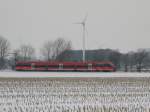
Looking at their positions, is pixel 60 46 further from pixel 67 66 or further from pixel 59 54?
pixel 67 66

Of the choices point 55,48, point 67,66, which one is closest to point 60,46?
point 55,48

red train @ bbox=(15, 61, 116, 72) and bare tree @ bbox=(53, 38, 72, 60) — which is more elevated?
bare tree @ bbox=(53, 38, 72, 60)

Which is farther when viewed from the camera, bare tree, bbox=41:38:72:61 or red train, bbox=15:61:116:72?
bare tree, bbox=41:38:72:61

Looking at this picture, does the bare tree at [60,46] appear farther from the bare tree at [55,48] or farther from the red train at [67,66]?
the red train at [67,66]

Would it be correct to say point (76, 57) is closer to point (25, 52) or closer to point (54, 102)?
point (25, 52)

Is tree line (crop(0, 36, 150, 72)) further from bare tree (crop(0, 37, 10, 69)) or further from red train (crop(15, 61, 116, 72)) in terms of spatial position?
red train (crop(15, 61, 116, 72))

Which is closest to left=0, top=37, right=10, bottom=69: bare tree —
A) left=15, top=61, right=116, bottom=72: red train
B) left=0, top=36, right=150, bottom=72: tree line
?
left=0, top=36, right=150, bottom=72: tree line

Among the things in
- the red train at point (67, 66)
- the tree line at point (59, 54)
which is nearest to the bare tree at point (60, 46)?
the tree line at point (59, 54)

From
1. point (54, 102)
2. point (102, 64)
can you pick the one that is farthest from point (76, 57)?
point (54, 102)

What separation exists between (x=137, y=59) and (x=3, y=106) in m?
124

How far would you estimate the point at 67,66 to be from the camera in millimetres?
92000

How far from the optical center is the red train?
300 ft

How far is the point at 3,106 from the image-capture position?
1791 centimetres

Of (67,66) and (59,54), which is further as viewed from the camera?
(59,54)
